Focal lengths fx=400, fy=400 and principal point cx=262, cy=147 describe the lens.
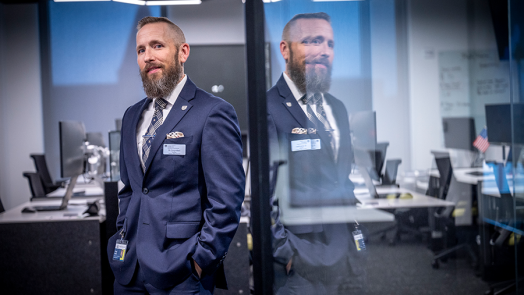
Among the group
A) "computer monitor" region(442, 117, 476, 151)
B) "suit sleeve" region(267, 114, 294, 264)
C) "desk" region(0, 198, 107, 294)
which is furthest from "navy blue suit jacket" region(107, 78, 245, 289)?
"desk" region(0, 198, 107, 294)

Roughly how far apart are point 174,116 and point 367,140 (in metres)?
0.66

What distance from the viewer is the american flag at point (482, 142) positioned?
1.88 m

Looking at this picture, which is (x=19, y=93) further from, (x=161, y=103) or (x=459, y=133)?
(x=459, y=133)

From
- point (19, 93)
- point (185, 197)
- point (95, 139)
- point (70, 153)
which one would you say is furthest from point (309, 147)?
point (19, 93)

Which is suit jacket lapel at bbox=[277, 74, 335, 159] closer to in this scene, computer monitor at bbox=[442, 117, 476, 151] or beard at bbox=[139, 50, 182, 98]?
beard at bbox=[139, 50, 182, 98]

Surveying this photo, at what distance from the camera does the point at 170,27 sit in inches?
54.1

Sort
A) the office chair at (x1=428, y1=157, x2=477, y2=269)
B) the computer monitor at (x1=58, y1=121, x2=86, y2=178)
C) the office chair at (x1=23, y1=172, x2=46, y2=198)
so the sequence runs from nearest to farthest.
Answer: the office chair at (x1=428, y1=157, x2=477, y2=269) → the computer monitor at (x1=58, y1=121, x2=86, y2=178) → the office chair at (x1=23, y1=172, x2=46, y2=198)

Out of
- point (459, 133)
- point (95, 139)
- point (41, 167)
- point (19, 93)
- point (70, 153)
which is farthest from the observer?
point (19, 93)

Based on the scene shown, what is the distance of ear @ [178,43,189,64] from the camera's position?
1.39m

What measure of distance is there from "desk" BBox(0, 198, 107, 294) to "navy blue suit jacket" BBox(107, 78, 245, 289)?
129cm

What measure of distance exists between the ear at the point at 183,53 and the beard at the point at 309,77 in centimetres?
37

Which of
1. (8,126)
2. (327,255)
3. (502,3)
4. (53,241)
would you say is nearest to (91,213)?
(53,241)

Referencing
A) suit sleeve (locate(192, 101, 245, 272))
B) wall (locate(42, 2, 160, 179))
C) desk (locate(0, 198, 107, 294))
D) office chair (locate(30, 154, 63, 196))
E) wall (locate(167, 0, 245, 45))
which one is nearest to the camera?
suit sleeve (locate(192, 101, 245, 272))

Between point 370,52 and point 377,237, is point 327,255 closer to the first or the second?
point 377,237
